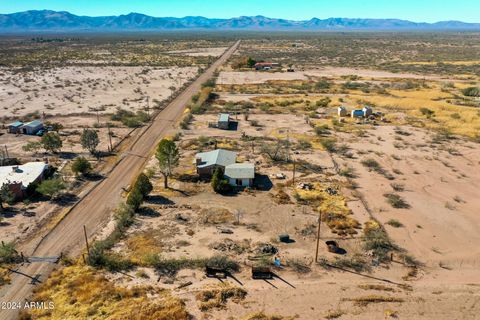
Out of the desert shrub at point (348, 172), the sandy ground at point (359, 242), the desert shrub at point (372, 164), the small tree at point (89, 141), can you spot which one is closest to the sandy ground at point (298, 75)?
the small tree at point (89, 141)

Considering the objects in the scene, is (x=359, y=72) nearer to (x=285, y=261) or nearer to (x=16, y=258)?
(x=285, y=261)

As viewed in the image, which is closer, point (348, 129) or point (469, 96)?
point (348, 129)

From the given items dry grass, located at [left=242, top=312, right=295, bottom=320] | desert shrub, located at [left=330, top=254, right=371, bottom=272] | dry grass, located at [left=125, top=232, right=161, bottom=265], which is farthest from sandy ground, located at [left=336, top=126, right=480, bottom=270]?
dry grass, located at [left=125, top=232, right=161, bottom=265]

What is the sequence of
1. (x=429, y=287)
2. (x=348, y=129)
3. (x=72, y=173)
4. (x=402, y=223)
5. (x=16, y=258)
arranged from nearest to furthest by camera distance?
1. (x=429, y=287)
2. (x=16, y=258)
3. (x=402, y=223)
4. (x=72, y=173)
5. (x=348, y=129)

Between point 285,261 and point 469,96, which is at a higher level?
point 469,96

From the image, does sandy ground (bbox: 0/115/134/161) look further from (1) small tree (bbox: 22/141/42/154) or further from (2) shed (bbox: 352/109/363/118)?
(2) shed (bbox: 352/109/363/118)

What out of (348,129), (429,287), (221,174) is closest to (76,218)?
(221,174)

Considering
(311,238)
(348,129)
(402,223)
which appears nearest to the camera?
(311,238)
